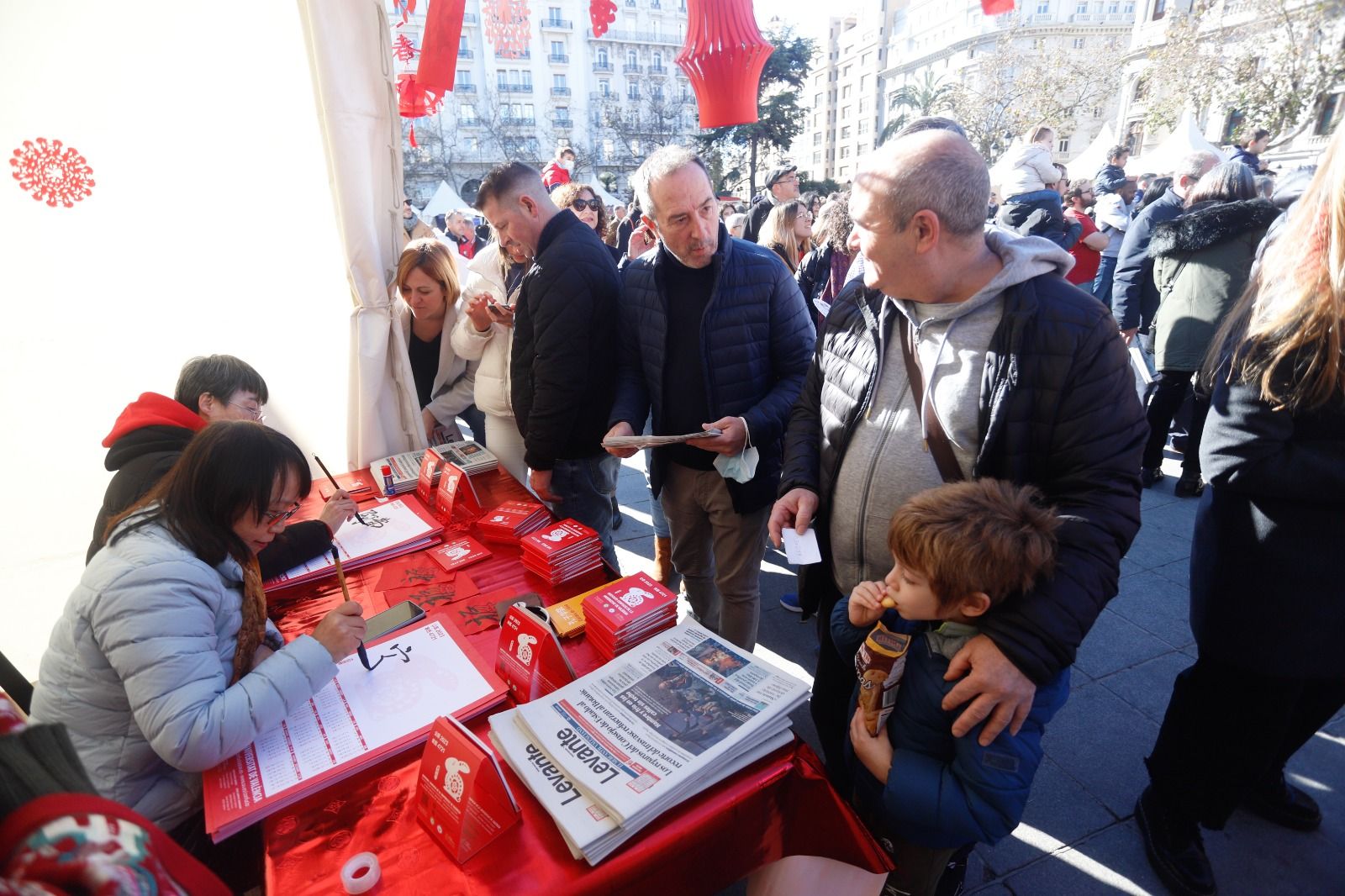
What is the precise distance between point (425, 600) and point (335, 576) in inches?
14.9

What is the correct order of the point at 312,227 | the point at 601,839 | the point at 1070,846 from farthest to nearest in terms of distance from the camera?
the point at 312,227 → the point at 1070,846 → the point at 601,839

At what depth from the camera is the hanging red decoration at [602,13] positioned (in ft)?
9.00

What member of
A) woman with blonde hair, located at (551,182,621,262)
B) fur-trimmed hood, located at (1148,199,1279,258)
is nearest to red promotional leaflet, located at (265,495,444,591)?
woman with blonde hair, located at (551,182,621,262)

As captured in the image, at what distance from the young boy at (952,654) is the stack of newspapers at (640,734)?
23 cm

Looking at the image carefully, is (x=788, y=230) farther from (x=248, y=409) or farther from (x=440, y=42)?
(x=248, y=409)

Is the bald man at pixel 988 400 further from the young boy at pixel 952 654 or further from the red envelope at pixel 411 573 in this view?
the red envelope at pixel 411 573

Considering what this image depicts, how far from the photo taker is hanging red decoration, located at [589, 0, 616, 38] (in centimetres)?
274

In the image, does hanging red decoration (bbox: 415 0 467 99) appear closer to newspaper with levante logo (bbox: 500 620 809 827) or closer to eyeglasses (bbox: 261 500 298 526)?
eyeglasses (bbox: 261 500 298 526)

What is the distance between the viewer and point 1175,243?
11.1 feet

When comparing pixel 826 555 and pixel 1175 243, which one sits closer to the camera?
pixel 826 555

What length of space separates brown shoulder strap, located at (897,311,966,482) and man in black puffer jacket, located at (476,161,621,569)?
1.23 meters

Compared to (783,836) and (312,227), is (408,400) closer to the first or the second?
(312,227)

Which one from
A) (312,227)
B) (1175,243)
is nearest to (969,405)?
(312,227)

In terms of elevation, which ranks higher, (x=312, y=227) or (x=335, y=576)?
(x=312, y=227)
